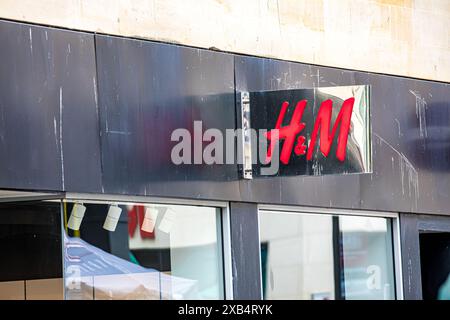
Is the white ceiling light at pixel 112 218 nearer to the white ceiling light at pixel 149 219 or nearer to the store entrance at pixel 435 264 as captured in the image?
the white ceiling light at pixel 149 219

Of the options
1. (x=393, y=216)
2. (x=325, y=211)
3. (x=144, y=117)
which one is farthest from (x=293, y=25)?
(x=393, y=216)

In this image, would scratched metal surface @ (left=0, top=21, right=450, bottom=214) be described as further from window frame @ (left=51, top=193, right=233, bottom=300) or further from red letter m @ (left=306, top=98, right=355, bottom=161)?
red letter m @ (left=306, top=98, right=355, bottom=161)

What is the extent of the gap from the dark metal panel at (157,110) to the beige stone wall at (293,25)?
211 mm

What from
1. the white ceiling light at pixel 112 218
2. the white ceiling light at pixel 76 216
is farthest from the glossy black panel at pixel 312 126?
the white ceiling light at pixel 76 216

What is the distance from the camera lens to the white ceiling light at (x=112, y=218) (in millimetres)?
9422

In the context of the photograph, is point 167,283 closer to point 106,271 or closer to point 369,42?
point 106,271

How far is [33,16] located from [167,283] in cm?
296

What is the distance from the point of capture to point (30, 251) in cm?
986

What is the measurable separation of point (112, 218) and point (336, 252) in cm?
446

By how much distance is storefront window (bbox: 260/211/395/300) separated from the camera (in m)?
11.9

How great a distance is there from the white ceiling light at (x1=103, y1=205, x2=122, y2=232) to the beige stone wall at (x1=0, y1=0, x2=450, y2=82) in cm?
168

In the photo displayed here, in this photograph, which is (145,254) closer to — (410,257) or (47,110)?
(47,110)

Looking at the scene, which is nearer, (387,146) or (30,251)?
(30,251)
